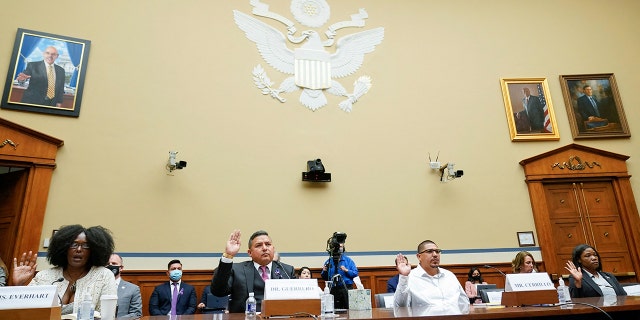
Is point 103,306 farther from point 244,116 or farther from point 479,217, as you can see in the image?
point 479,217

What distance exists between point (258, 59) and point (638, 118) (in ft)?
21.8

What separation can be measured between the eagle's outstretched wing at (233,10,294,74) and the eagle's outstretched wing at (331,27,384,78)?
780mm

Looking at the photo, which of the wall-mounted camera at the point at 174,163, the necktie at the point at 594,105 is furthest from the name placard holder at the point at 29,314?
the necktie at the point at 594,105

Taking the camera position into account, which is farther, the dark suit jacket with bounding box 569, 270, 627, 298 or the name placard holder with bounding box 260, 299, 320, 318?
the dark suit jacket with bounding box 569, 270, 627, 298

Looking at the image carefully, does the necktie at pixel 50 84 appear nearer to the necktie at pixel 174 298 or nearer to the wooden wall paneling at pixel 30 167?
the wooden wall paneling at pixel 30 167

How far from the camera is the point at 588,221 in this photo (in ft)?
22.5

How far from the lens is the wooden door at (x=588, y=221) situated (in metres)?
6.66

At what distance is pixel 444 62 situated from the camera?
7.50 m

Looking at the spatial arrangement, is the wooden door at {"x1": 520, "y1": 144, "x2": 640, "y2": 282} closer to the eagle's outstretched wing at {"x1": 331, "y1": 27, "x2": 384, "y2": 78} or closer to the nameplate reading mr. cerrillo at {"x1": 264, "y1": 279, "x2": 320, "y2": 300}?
the eagle's outstretched wing at {"x1": 331, "y1": 27, "x2": 384, "y2": 78}

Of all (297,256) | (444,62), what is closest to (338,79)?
(444,62)

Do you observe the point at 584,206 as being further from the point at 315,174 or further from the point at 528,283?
the point at 528,283

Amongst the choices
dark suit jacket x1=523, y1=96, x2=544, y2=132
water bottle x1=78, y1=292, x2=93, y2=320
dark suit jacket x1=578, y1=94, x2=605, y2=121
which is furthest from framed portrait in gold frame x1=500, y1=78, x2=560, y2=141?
water bottle x1=78, y1=292, x2=93, y2=320

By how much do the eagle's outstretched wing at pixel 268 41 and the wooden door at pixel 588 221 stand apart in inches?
189

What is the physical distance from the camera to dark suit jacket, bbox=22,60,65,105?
18.9ft
